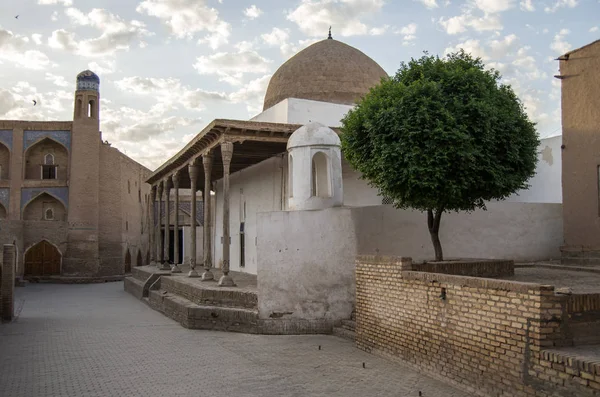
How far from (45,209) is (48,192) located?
1024 mm

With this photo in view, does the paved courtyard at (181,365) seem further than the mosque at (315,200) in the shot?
No

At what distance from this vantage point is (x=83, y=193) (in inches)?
1165

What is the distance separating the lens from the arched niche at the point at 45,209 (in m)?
30.1

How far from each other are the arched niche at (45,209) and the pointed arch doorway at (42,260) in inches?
64.9

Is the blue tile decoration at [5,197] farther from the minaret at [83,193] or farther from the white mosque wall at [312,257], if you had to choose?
the white mosque wall at [312,257]

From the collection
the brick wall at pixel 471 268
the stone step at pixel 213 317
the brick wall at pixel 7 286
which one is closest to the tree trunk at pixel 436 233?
the brick wall at pixel 471 268

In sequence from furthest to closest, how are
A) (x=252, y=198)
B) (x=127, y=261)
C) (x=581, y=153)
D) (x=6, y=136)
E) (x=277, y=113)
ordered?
(x=127, y=261)
(x=6, y=136)
(x=252, y=198)
(x=277, y=113)
(x=581, y=153)

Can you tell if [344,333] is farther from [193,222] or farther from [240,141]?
[193,222]

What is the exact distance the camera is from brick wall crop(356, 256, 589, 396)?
584cm

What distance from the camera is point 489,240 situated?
14.5m

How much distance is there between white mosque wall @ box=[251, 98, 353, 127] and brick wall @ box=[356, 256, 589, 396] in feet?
28.9

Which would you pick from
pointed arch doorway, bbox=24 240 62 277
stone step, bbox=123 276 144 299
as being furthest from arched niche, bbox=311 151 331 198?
pointed arch doorway, bbox=24 240 62 277

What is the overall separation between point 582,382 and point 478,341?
1.55 meters

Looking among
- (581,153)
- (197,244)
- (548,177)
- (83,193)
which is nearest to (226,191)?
(581,153)
